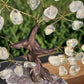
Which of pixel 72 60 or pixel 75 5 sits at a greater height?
pixel 75 5

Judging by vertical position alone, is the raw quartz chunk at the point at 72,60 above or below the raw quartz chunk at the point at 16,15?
below

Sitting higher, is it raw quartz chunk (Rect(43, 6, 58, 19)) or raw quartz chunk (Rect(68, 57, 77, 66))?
raw quartz chunk (Rect(43, 6, 58, 19))

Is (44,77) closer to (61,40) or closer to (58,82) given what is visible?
(58,82)

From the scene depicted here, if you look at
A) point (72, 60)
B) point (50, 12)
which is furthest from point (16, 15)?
point (72, 60)

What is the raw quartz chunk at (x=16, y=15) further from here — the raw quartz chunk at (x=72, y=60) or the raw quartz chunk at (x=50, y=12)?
the raw quartz chunk at (x=72, y=60)

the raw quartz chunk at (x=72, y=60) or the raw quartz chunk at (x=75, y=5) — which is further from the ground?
the raw quartz chunk at (x=75, y=5)

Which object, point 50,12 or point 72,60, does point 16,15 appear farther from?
point 72,60

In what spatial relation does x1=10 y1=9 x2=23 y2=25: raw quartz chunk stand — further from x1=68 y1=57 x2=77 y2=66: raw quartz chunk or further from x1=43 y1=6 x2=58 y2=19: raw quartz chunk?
x1=68 y1=57 x2=77 y2=66: raw quartz chunk

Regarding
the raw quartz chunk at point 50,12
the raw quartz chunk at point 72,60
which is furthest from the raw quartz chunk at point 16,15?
the raw quartz chunk at point 72,60

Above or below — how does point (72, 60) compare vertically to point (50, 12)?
below

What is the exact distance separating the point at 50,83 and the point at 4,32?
530 millimetres

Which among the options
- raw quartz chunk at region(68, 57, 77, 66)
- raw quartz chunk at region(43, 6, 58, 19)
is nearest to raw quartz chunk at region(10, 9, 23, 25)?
raw quartz chunk at region(43, 6, 58, 19)

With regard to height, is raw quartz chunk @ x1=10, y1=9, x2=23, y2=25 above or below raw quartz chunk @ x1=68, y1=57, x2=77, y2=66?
above

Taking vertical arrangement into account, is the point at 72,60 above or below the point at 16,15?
below
